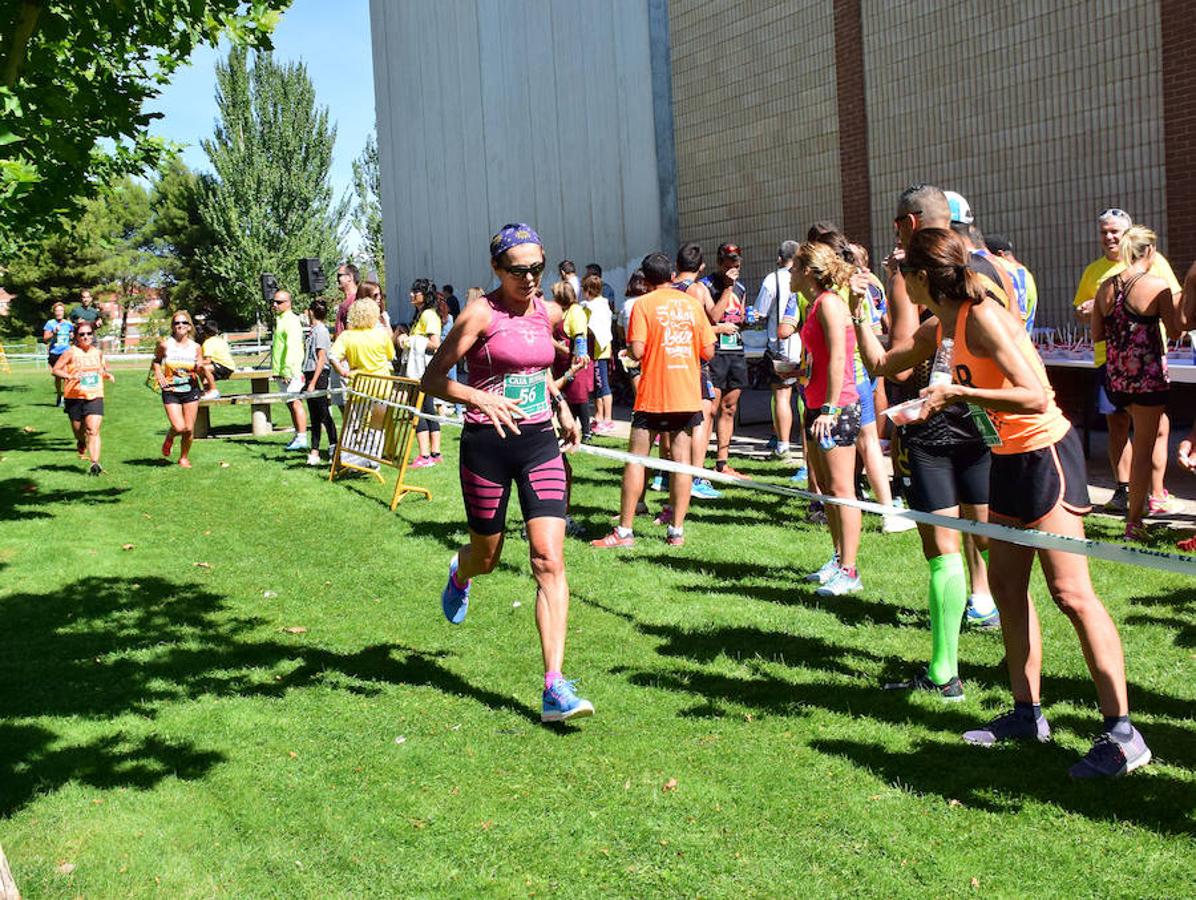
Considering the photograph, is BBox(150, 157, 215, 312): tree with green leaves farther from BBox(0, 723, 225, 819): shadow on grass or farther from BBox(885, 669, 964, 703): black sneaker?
BBox(885, 669, 964, 703): black sneaker

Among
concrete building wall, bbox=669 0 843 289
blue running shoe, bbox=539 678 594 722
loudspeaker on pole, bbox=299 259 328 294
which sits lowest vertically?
blue running shoe, bbox=539 678 594 722

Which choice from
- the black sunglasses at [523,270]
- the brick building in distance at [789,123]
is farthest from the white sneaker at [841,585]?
the brick building in distance at [789,123]

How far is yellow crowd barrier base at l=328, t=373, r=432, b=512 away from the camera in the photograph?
11547 millimetres

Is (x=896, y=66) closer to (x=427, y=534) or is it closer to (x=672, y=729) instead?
(x=427, y=534)

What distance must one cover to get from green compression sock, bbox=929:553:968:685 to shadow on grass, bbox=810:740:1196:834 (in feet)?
1.67

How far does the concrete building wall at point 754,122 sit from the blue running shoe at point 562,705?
1400 cm

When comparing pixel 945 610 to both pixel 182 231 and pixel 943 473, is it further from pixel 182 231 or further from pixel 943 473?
pixel 182 231

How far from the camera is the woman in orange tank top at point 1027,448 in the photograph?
4.27 meters

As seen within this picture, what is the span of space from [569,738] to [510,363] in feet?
5.37

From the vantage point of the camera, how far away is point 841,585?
7.19 metres

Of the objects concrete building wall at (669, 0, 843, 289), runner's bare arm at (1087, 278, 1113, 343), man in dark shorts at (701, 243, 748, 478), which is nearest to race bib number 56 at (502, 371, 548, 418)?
runner's bare arm at (1087, 278, 1113, 343)

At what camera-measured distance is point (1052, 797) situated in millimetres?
4336

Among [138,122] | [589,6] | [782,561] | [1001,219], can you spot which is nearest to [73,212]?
[138,122]

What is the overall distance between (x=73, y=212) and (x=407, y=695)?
8.07 meters
